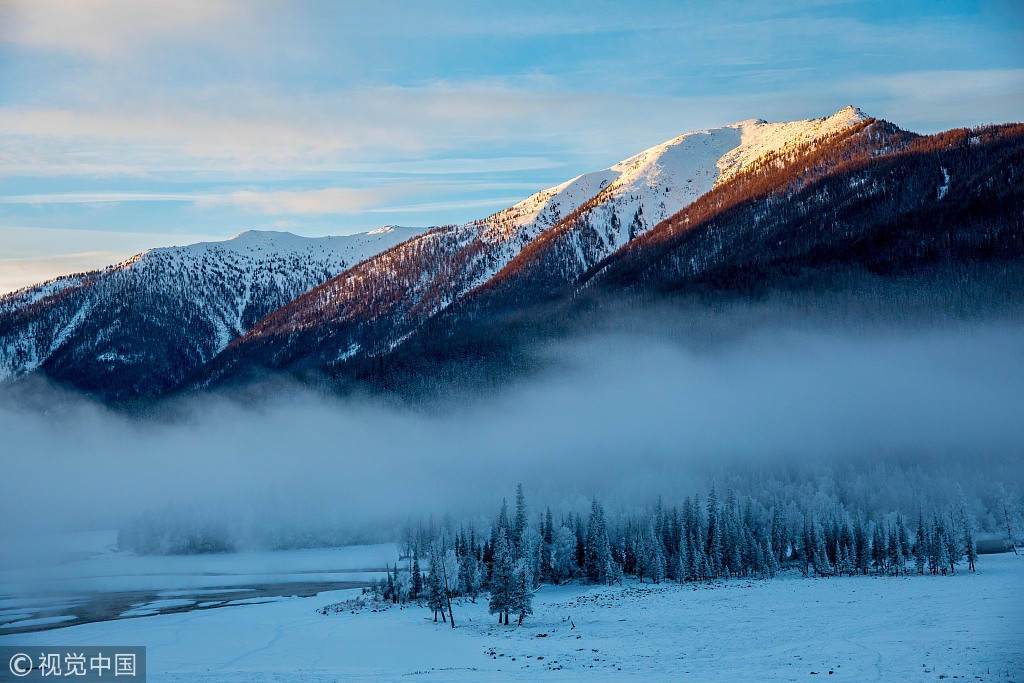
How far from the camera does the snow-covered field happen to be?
146 ft

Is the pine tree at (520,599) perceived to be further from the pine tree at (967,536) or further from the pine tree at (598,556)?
the pine tree at (967,536)

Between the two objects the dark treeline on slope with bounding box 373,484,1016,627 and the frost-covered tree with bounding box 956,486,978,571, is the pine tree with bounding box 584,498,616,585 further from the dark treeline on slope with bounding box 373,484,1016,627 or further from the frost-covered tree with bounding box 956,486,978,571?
the frost-covered tree with bounding box 956,486,978,571

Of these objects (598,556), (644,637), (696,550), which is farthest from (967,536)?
(644,637)

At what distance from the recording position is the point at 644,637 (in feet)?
186

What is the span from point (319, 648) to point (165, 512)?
→ 143040mm

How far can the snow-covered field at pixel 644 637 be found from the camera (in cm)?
4459

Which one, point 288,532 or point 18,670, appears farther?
point 288,532

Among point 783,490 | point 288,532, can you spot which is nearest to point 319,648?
point 783,490

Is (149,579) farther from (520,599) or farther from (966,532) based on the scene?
(966,532)

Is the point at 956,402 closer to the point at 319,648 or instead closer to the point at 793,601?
the point at 793,601

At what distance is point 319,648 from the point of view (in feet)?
193

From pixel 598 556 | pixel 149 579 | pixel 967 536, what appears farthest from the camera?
pixel 149 579

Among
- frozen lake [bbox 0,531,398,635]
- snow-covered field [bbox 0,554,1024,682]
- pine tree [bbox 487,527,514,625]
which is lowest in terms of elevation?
frozen lake [bbox 0,531,398,635]

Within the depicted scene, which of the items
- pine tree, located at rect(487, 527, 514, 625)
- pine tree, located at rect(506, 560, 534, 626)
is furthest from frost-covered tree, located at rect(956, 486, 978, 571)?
pine tree, located at rect(487, 527, 514, 625)
